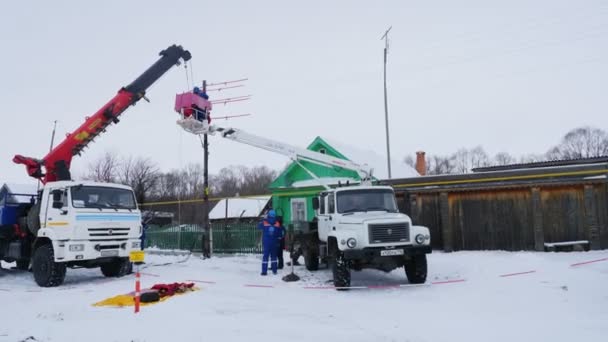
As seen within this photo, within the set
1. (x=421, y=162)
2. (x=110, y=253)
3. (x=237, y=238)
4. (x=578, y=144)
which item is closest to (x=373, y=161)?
(x=421, y=162)

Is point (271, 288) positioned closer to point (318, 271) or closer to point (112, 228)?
point (318, 271)

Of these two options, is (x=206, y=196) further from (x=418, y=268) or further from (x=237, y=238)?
(x=418, y=268)

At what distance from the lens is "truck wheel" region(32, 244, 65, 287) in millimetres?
11219

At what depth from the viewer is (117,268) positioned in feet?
42.6

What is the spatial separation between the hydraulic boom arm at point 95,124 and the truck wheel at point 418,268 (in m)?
9.30

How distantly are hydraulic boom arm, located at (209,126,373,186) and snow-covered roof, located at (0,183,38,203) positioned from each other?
21.2 feet

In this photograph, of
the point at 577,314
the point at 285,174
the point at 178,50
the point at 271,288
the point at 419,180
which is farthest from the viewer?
the point at 285,174

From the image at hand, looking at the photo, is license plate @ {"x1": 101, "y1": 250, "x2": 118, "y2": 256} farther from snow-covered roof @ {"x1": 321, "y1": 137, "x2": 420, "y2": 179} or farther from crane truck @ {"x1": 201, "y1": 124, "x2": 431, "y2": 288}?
snow-covered roof @ {"x1": 321, "y1": 137, "x2": 420, "y2": 179}

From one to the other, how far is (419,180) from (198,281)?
26.6 feet

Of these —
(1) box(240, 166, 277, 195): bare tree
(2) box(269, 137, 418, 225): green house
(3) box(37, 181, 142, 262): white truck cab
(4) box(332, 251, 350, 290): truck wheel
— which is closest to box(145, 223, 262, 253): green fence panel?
(2) box(269, 137, 418, 225): green house

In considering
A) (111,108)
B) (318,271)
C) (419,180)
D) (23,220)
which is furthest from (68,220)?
(419,180)

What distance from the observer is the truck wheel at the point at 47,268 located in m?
11.2

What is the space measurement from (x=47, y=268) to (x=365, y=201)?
8327 mm

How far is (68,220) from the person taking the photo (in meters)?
11.0
